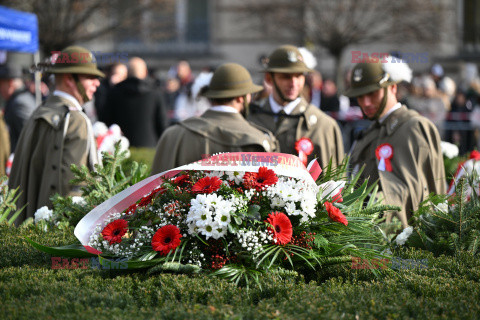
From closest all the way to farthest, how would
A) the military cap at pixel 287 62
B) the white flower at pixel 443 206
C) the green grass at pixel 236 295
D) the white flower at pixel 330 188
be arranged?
the green grass at pixel 236 295 → the white flower at pixel 330 188 → the white flower at pixel 443 206 → the military cap at pixel 287 62

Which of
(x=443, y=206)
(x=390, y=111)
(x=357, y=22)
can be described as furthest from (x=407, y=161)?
(x=357, y=22)

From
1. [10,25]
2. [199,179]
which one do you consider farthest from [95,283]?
[10,25]

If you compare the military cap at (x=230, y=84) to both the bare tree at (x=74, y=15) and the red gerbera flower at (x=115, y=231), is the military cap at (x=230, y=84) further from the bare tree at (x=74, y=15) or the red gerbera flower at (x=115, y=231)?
the bare tree at (x=74, y=15)

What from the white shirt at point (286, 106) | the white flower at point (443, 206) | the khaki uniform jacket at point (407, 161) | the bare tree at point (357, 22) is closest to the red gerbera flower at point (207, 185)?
the white flower at point (443, 206)

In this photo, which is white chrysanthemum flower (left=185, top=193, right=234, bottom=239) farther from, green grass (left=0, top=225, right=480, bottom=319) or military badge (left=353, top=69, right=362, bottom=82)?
military badge (left=353, top=69, right=362, bottom=82)

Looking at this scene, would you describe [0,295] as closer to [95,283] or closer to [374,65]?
[95,283]

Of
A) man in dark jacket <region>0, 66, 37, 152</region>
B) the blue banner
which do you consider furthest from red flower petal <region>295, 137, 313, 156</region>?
man in dark jacket <region>0, 66, 37, 152</region>

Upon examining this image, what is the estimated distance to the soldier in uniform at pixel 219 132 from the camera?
17.9ft

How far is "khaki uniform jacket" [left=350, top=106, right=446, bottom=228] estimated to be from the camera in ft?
18.3

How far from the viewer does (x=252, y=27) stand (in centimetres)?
2703

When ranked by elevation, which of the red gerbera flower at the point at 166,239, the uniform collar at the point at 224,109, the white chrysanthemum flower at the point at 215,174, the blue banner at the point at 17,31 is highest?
the blue banner at the point at 17,31

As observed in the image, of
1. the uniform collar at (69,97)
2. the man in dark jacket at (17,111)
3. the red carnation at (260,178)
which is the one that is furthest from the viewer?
the man in dark jacket at (17,111)

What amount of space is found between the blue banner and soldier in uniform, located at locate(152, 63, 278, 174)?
16.6ft

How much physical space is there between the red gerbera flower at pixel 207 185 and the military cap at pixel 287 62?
10.4ft
